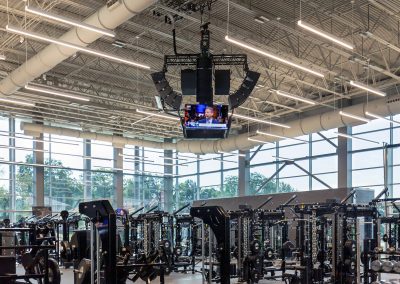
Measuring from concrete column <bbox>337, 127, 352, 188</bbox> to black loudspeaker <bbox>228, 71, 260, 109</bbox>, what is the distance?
1030 cm

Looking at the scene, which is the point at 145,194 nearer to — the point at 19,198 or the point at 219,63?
the point at 19,198

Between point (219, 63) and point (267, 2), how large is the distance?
2.68 meters

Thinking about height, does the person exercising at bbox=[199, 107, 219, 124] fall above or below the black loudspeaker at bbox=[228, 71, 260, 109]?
below

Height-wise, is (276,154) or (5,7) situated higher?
(5,7)

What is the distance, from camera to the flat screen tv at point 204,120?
29.2 feet

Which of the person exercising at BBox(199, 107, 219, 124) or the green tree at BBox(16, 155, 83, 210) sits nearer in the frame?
the person exercising at BBox(199, 107, 219, 124)

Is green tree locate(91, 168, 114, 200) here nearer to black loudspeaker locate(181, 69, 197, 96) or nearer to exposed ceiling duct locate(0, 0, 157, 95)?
exposed ceiling duct locate(0, 0, 157, 95)

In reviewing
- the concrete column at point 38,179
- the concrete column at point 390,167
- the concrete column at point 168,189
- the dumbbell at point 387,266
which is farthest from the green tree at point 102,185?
the dumbbell at point 387,266

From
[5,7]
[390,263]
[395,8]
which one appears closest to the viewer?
[390,263]

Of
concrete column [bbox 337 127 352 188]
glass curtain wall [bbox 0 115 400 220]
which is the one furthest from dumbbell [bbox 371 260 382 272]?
concrete column [bbox 337 127 352 188]

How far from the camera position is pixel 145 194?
26.5 metres

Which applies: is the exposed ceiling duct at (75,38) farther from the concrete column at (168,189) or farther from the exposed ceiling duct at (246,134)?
the concrete column at (168,189)

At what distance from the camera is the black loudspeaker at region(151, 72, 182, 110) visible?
9664 mm

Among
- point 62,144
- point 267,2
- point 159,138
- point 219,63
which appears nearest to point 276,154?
point 159,138
